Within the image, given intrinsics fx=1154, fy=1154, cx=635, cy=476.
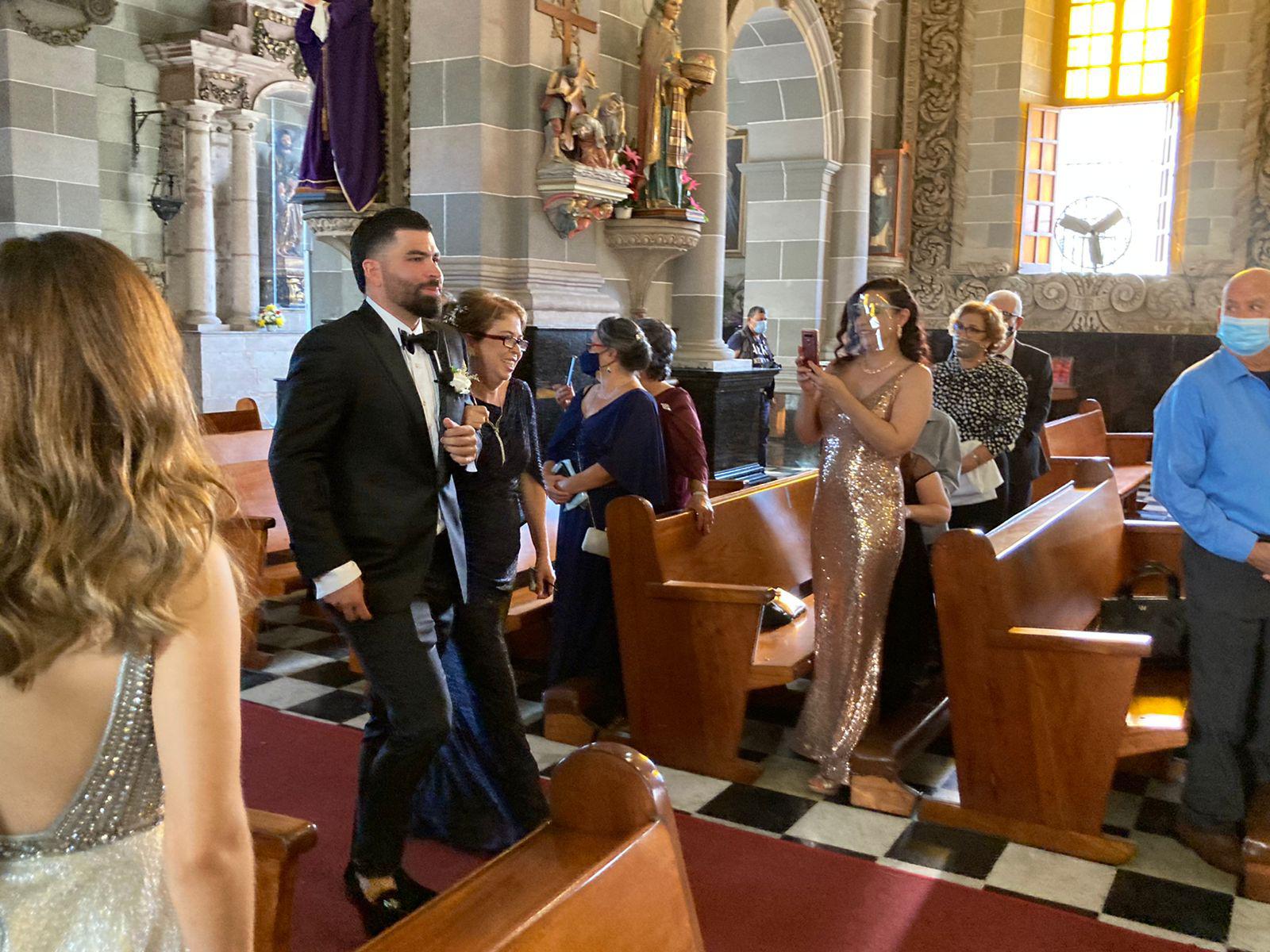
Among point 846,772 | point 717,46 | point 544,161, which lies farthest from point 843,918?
point 717,46

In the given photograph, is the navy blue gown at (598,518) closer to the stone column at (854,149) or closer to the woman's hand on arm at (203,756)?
the woman's hand on arm at (203,756)

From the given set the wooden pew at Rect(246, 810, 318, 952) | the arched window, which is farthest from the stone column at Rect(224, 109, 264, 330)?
the wooden pew at Rect(246, 810, 318, 952)

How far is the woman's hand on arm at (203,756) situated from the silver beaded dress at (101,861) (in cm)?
3

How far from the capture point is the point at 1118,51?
13352 millimetres

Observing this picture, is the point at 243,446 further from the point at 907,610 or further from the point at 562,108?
the point at 907,610

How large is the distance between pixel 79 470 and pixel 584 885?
645 mm

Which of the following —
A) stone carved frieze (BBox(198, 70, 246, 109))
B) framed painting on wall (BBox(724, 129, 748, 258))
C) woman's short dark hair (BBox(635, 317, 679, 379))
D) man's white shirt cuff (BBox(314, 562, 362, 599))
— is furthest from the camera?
framed painting on wall (BBox(724, 129, 748, 258))

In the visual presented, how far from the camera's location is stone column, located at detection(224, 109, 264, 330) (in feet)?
43.5

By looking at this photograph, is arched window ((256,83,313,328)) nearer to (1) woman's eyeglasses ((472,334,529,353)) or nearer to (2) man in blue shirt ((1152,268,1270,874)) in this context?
(1) woman's eyeglasses ((472,334,529,353))

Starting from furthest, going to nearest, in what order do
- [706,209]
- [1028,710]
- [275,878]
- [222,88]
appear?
1. [222,88]
2. [706,209]
3. [1028,710]
4. [275,878]

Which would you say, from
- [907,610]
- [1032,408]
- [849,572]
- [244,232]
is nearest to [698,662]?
[849,572]

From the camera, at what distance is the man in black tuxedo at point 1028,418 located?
5445mm

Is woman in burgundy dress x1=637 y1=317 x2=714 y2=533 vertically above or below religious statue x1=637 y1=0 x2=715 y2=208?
below

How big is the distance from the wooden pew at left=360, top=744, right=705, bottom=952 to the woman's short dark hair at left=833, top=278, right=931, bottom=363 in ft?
7.80
